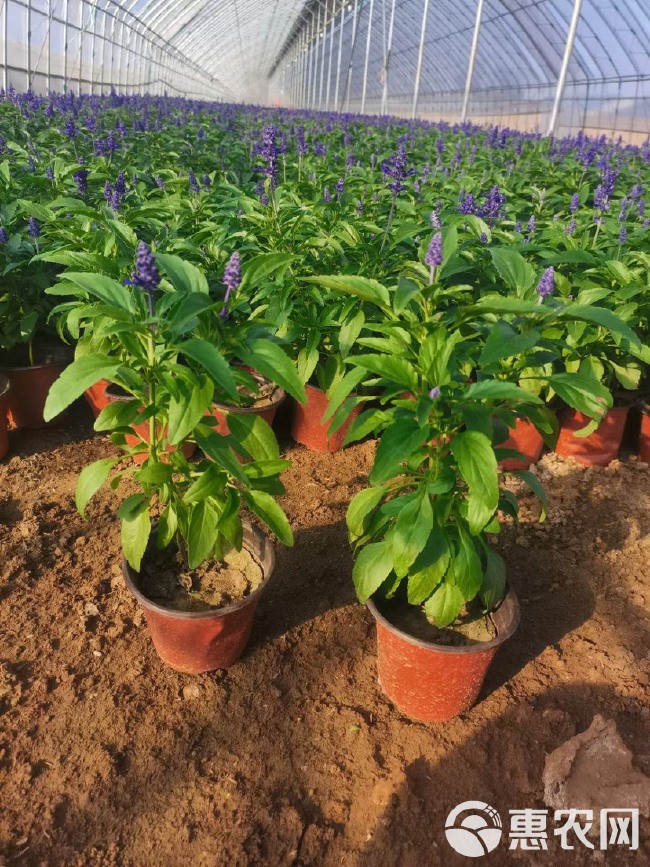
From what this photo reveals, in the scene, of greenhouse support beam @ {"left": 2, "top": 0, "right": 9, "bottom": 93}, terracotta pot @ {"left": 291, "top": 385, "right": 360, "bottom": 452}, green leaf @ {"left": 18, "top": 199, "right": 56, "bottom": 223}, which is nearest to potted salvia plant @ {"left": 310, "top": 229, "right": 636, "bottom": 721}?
terracotta pot @ {"left": 291, "top": 385, "right": 360, "bottom": 452}

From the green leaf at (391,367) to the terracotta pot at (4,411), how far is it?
2.60 m

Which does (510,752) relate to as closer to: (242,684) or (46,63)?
(242,684)

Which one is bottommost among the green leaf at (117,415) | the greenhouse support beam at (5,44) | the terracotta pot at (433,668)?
the terracotta pot at (433,668)

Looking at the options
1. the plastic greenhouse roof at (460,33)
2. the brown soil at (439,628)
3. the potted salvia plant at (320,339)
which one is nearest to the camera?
the brown soil at (439,628)

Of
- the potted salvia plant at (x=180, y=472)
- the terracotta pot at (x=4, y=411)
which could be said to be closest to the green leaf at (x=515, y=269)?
the potted salvia plant at (x=180, y=472)

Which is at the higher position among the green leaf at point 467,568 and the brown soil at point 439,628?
the green leaf at point 467,568

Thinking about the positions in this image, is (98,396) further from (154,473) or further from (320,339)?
(154,473)

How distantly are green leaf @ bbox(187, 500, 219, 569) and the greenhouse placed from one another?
10 mm

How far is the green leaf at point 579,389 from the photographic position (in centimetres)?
192

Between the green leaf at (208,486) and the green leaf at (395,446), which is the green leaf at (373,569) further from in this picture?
the green leaf at (208,486)

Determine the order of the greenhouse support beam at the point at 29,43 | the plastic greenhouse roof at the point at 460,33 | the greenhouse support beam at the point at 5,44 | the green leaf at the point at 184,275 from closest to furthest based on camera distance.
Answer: the green leaf at the point at 184,275 → the greenhouse support beam at the point at 5,44 → the greenhouse support beam at the point at 29,43 → the plastic greenhouse roof at the point at 460,33

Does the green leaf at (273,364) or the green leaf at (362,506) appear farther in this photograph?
the green leaf at (362,506)

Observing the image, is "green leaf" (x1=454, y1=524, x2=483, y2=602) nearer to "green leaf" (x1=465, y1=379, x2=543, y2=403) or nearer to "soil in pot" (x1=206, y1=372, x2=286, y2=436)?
"green leaf" (x1=465, y1=379, x2=543, y2=403)

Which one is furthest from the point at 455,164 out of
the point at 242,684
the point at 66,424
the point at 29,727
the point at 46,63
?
the point at 46,63
